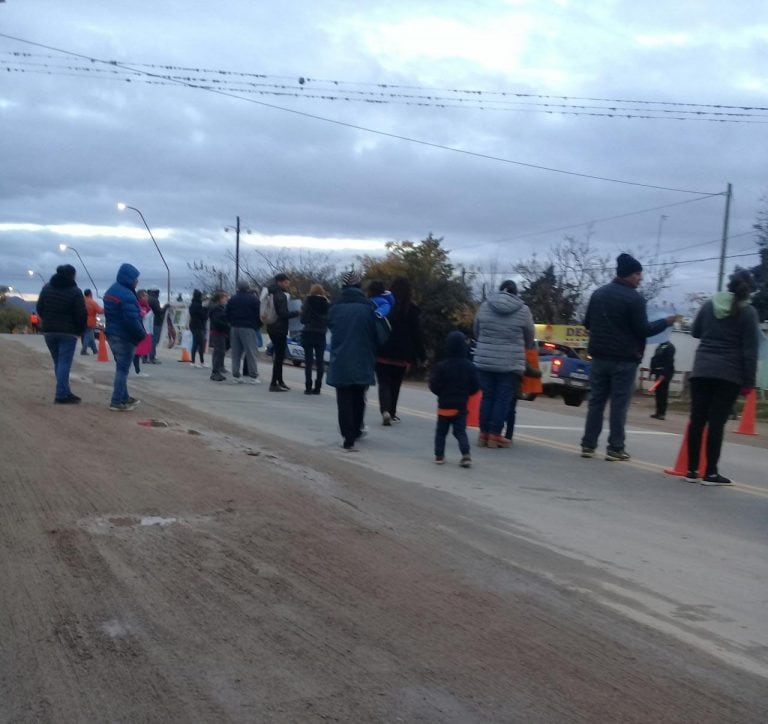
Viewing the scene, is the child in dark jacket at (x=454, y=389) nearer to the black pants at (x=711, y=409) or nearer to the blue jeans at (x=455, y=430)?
the blue jeans at (x=455, y=430)

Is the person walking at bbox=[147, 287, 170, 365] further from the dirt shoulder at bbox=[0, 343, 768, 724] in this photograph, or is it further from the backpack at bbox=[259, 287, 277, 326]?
the dirt shoulder at bbox=[0, 343, 768, 724]

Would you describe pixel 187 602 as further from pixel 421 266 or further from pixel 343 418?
pixel 421 266

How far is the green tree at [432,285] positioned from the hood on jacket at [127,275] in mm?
29580

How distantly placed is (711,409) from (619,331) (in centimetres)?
134

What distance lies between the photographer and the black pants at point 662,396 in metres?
20.8

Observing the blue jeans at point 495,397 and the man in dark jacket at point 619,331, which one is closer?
the man in dark jacket at point 619,331

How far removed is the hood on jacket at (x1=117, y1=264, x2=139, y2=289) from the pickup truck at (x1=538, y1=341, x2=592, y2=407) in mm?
16248

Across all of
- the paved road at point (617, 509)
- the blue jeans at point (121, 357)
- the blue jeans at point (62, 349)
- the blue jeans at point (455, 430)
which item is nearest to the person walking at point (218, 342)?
the paved road at point (617, 509)

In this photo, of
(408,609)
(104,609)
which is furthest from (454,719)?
(104,609)

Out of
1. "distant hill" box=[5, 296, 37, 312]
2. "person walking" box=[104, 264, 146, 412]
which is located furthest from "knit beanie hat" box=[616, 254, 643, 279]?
"distant hill" box=[5, 296, 37, 312]

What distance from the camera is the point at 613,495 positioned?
891cm

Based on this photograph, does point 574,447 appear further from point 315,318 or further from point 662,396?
point 662,396

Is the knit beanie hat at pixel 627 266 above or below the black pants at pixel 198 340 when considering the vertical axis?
above

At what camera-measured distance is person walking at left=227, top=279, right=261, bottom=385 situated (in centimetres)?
1697
